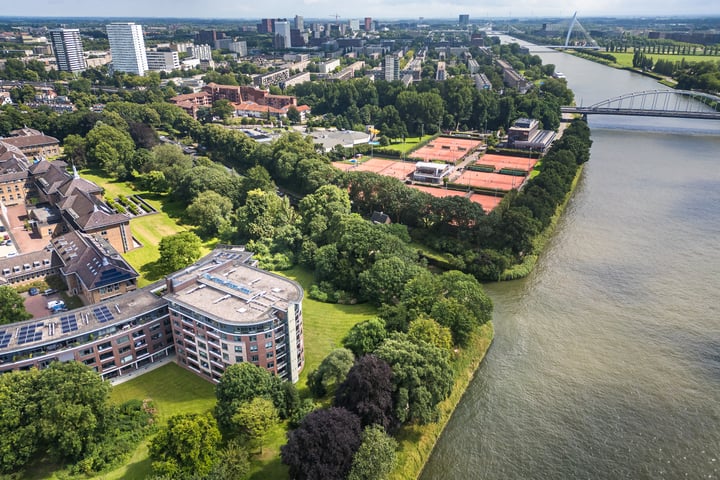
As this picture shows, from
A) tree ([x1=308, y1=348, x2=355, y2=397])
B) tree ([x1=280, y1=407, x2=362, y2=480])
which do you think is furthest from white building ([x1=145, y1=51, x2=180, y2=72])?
tree ([x1=280, y1=407, x2=362, y2=480])

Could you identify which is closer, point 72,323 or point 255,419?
point 255,419

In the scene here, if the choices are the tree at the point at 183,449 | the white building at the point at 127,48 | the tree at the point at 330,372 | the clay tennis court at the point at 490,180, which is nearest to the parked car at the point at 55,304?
the tree at the point at 183,449

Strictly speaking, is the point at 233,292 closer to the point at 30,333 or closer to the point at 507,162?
the point at 30,333

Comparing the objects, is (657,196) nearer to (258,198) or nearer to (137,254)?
(258,198)

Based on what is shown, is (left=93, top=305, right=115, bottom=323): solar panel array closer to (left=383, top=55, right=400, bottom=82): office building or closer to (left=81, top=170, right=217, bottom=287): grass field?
(left=81, top=170, right=217, bottom=287): grass field

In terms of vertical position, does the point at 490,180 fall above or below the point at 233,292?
below

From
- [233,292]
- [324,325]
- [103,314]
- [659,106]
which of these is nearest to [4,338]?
[103,314]
